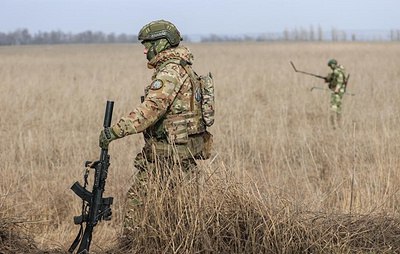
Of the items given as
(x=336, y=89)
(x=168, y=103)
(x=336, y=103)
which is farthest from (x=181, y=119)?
(x=336, y=89)

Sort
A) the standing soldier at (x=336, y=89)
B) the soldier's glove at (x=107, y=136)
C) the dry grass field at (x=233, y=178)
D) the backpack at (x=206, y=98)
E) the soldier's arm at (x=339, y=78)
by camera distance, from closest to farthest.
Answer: the dry grass field at (x=233, y=178), the soldier's glove at (x=107, y=136), the backpack at (x=206, y=98), the standing soldier at (x=336, y=89), the soldier's arm at (x=339, y=78)

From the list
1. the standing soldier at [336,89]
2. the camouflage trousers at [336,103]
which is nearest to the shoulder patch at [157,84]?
the standing soldier at [336,89]

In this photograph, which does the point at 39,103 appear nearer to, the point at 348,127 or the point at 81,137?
the point at 81,137

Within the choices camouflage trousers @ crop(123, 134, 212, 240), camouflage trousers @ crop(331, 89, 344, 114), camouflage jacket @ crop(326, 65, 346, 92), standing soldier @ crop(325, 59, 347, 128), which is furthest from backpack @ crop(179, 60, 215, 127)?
camouflage jacket @ crop(326, 65, 346, 92)

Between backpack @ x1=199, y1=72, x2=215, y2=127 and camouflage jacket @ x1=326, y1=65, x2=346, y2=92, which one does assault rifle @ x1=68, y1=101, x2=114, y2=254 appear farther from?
camouflage jacket @ x1=326, y1=65, x2=346, y2=92

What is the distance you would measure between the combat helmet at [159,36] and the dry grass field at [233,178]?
30.7 inches

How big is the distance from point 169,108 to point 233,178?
2.04 feet

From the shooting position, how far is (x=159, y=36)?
3.58 meters

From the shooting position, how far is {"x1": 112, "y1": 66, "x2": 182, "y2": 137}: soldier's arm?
3348 mm

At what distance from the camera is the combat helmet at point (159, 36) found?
3584mm

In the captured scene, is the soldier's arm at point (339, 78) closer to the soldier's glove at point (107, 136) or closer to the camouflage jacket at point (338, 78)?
the camouflage jacket at point (338, 78)

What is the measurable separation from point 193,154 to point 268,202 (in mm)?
651

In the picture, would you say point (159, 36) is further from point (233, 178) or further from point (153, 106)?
point (233, 178)

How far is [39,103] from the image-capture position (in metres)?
11.4
